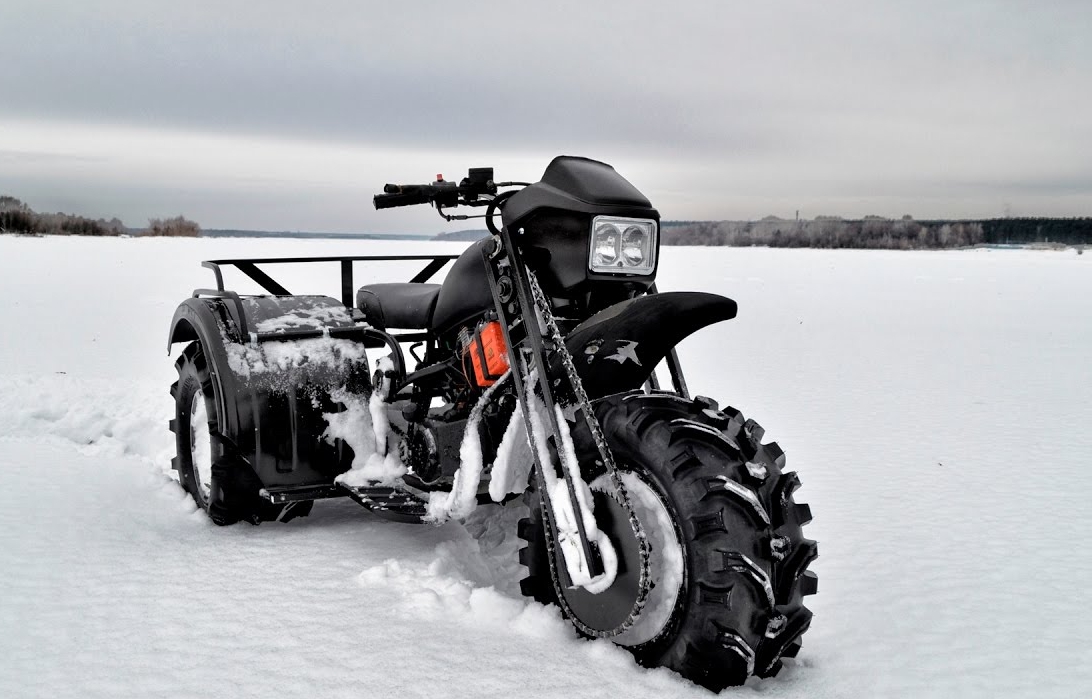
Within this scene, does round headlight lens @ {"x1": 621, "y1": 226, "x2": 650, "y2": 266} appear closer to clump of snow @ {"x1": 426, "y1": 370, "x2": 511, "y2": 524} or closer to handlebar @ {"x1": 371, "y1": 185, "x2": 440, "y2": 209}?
clump of snow @ {"x1": 426, "y1": 370, "x2": 511, "y2": 524}

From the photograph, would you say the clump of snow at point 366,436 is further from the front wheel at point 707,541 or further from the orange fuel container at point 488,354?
the front wheel at point 707,541

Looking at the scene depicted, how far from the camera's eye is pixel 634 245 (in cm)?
274

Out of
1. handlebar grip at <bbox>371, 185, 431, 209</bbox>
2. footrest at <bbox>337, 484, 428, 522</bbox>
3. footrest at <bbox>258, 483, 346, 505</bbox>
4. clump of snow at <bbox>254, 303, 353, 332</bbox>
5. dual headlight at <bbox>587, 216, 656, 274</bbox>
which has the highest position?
handlebar grip at <bbox>371, 185, 431, 209</bbox>

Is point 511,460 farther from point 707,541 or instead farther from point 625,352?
point 707,541

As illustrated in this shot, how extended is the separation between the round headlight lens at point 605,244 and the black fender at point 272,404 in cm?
147

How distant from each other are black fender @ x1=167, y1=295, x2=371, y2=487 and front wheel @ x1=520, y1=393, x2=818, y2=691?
1.55 m

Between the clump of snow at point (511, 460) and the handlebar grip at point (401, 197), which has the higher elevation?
the handlebar grip at point (401, 197)

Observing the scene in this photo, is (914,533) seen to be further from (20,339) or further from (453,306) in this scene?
(20,339)

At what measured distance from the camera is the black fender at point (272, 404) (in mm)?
3562

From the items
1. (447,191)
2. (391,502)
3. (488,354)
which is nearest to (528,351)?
(488,354)

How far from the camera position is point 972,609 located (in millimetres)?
3002

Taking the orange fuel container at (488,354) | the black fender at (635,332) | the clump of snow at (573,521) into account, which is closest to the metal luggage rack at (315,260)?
the orange fuel container at (488,354)

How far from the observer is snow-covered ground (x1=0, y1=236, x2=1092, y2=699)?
241 cm

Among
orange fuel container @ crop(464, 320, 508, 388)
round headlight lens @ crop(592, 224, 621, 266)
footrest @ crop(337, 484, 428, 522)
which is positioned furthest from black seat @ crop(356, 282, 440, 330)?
round headlight lens @ crop(592, 224, 621, 266)
